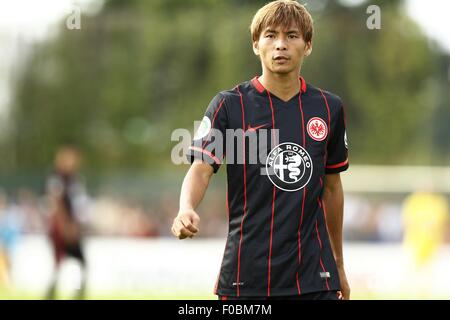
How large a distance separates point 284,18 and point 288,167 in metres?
0.67

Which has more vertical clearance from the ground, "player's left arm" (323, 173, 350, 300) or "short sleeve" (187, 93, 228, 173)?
"short sleeve" (187, 93, 228, 173)

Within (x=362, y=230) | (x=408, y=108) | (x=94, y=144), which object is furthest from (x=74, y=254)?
(x=408, y=108)

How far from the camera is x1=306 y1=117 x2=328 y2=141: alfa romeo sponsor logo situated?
14.5 ft

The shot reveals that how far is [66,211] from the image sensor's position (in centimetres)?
1295

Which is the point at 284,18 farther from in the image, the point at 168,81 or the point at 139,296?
the point at 168,81

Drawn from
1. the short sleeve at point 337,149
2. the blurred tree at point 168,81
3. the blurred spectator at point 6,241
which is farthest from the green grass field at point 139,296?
the blurred tree at point 168,81

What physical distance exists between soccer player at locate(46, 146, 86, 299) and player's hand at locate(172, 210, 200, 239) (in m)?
8.77

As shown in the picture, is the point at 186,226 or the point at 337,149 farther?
the point at 337,149

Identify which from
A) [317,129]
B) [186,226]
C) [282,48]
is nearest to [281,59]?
[282,48]

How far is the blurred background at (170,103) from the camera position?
22797mm

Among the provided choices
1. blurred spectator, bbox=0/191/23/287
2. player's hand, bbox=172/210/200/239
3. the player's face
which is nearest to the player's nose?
the player's face

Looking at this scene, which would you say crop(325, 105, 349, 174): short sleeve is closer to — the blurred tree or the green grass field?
the green grass field

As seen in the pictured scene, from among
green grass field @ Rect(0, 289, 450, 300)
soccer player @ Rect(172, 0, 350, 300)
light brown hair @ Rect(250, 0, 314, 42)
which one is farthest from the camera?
green grass field @ Rect(0, 289, 450, 300)
